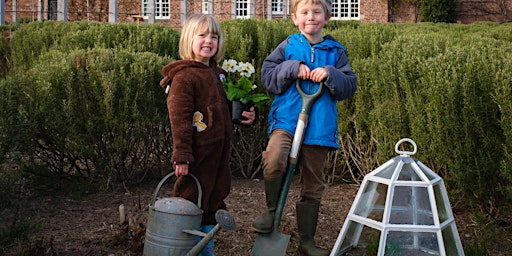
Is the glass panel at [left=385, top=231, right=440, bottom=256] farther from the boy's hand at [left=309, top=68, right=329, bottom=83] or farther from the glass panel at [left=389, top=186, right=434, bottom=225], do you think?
the boy's hand at [left=309, top=68, right=329, bottom=83]

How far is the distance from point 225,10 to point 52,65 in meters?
24.2

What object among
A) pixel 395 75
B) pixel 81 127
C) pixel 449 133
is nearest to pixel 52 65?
pixel 81 127

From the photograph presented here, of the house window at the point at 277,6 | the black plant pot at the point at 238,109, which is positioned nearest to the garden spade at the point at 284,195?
the black plant pot at the point at 238,109

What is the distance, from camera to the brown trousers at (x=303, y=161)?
3.61 metres

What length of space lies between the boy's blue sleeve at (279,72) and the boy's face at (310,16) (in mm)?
222

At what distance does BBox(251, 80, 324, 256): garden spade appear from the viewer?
355 cm

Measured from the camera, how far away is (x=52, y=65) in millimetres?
5023

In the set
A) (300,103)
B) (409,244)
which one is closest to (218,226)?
(300,103)

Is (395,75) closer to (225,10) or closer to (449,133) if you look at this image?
(449,133)

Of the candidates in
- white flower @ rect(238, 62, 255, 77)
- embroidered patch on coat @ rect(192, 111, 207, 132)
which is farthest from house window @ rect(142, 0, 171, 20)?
embroidered patch on coat @ rect(192, 111, 207, 132)

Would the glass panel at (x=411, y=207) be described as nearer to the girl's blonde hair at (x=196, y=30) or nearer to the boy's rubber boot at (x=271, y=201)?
the boy's rubber boot at (x=271, y=201)

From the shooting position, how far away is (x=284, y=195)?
11.8 feet

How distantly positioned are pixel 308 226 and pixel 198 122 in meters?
0.93

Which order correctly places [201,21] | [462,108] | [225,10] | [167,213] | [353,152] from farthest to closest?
[225,10], [353,152], [462,108], [201,21], [167,213]
